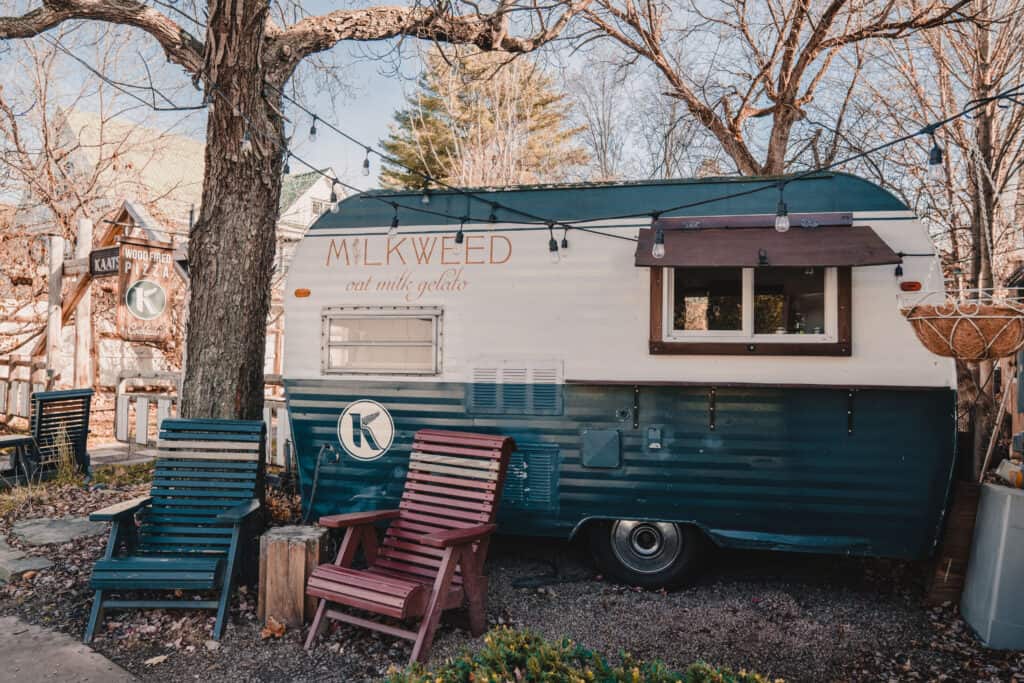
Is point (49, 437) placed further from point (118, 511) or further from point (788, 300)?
point (788, 300)

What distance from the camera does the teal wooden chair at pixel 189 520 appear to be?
4.14 meters

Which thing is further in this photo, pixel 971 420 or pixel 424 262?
pixel 424 262

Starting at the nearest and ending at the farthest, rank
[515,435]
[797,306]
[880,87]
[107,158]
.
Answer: [797,306], [515,435], [880,87], [107,158]

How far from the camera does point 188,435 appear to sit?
4938mm

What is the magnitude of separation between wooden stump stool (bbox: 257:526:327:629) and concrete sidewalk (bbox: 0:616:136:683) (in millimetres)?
842

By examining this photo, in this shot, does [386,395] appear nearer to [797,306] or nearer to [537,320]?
[537,320]

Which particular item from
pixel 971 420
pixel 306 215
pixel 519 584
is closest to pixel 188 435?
pixel 519 584

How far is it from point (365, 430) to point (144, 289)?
4.85 meters

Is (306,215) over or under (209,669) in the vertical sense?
over

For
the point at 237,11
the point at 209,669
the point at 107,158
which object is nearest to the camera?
the point at 209,669

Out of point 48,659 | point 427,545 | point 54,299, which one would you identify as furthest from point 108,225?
point 427,545

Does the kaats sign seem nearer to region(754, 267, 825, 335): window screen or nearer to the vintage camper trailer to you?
the vintage camper trailer

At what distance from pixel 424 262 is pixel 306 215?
18192mm

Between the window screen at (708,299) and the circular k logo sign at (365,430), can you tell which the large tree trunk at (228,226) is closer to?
the circular k logo sign at (365,430)
